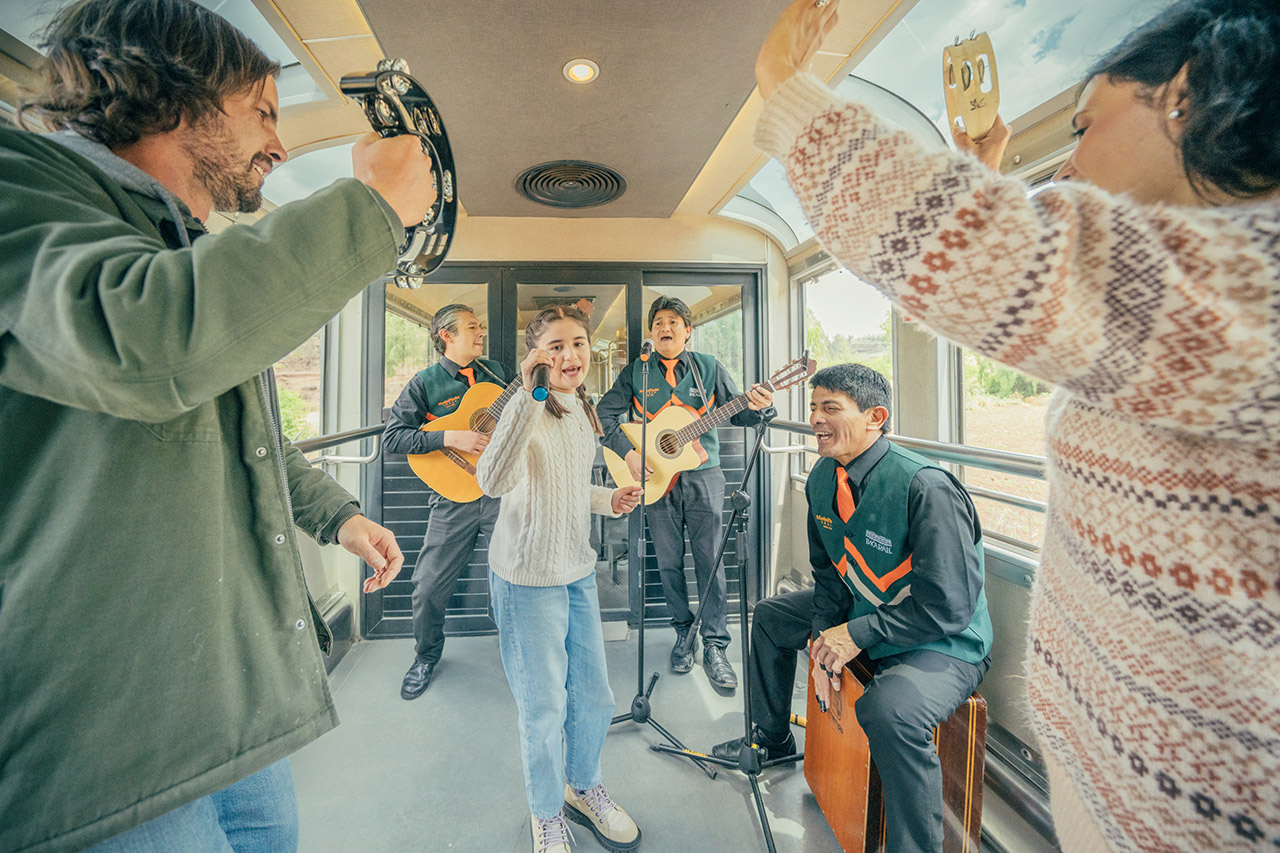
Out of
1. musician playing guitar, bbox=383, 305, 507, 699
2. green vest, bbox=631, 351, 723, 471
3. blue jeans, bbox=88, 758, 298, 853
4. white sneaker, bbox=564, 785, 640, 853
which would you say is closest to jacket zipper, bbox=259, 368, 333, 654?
blue jeans, bbox=88, 758, 298, 853

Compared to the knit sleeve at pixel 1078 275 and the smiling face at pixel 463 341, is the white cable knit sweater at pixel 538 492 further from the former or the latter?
the smiling face at pixel 463 341

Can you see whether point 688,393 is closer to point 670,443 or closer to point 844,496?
point 670,443

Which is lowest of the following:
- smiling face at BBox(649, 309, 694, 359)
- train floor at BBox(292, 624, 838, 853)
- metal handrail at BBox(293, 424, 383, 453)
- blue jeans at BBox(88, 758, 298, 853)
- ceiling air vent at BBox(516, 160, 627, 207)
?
train floor at BBox(292, 624, 838, 853)

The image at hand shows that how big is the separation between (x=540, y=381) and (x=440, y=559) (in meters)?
1.93

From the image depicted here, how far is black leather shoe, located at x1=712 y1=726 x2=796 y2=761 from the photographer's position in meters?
2.23

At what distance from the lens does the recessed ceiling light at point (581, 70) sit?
191 centimetres

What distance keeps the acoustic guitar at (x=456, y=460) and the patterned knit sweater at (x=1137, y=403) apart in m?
2.69

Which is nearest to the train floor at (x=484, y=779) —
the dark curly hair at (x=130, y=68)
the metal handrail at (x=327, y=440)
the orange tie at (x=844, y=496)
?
the orange tie at (x=844, y=496)

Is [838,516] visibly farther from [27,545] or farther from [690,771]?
[27,545]

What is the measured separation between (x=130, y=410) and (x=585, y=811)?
1991 millimetres

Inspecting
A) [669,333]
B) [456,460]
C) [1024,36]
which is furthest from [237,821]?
[1024,36]

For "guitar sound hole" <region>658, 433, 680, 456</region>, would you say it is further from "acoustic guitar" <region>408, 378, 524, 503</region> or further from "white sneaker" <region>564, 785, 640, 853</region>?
"white sneaker" <region>564, 785, 640, 853</region>

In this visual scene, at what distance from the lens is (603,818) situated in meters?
1.84

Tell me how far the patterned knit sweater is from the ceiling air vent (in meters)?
2.49
